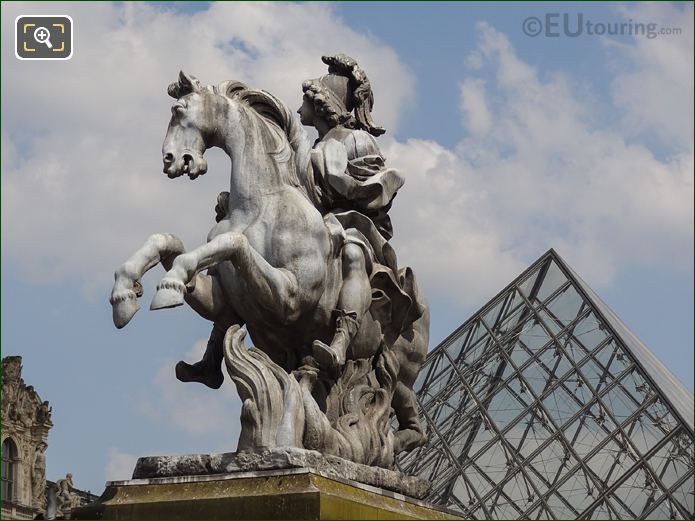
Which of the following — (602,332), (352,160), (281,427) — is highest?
(602,332)

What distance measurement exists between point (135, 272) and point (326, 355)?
1.06 metres

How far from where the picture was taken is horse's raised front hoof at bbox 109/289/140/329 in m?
7.23

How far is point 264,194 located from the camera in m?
7.84

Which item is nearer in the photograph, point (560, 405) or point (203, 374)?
point (203, 374)

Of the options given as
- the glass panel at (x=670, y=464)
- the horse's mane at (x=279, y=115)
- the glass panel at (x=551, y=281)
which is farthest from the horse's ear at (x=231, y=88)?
the glass panel at (x=551, y=281)

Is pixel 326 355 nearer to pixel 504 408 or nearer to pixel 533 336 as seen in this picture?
pixel 504 408

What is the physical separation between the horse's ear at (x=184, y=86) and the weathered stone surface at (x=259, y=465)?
6.43 feet

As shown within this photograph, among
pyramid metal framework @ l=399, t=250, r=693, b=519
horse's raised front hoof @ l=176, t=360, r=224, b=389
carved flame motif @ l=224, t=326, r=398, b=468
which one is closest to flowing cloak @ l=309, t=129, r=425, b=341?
carved flame motif @ l=224, t=326, r=398, b=468

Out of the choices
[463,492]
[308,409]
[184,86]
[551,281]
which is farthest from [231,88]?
[551,281]

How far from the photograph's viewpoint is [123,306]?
7.24 m

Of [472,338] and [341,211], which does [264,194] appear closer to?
[341,211]

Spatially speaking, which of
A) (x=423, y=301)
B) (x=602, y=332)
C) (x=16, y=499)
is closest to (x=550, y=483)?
(x=602, y=332)

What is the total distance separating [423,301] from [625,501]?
36.7 metres

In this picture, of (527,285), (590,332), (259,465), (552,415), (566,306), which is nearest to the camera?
(259,465)
